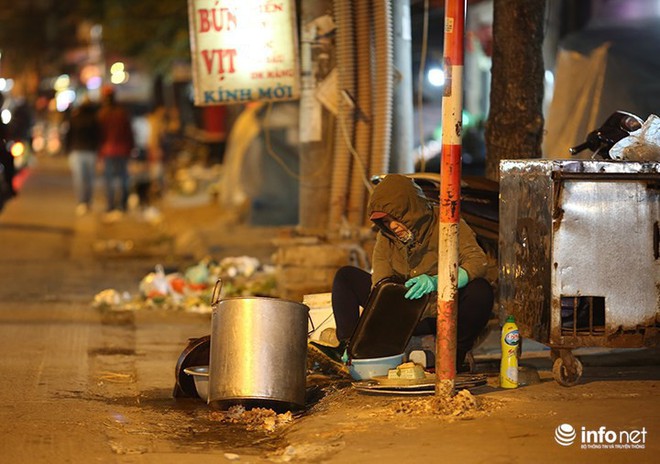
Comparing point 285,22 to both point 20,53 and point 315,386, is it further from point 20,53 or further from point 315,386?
point 20,53

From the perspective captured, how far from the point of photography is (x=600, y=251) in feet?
21.5

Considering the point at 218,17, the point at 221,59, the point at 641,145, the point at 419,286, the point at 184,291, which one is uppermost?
the point at 218,17

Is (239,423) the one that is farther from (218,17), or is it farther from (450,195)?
(218,17)

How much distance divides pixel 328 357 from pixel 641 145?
2372 mm

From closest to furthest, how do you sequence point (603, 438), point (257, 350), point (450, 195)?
point (603, 438)
point (450, 195)
point (257, 350)

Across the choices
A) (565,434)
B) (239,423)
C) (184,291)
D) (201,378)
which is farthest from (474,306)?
(184,291)

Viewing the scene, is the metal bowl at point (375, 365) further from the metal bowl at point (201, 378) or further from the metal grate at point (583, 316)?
the metal grate at point (583, 316)

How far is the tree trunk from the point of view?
8.98m

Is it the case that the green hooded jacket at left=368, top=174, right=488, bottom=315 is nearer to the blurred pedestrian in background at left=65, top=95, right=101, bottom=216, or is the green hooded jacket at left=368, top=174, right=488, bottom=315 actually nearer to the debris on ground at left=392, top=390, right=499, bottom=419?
the debris on ground at left=392, top=390, right=499, bottom=419

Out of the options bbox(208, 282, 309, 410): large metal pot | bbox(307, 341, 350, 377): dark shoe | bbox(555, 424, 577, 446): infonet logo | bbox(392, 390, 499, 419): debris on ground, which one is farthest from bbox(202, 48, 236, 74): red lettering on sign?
bbox(555, 424, 577, 446): infonet logo

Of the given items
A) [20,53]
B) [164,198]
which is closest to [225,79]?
[164,198]

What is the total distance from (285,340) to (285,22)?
450cm

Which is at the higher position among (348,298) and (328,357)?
(348,298)

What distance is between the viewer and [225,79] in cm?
1027
